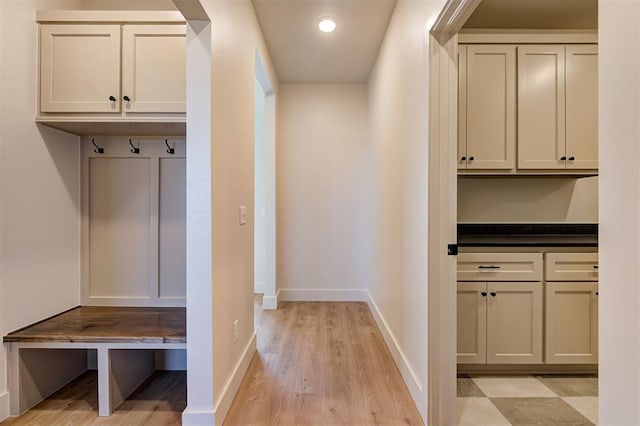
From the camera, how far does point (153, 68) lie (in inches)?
76.0

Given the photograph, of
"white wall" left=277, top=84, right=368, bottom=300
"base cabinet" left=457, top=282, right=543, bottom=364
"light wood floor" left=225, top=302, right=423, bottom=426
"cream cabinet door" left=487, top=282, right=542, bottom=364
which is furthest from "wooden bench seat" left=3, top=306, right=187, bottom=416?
"white wall" left=277, top=84, right=368, bottom=300

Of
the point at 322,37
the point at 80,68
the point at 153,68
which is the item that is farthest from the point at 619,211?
the point at 322,37

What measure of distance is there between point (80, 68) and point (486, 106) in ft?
8.62

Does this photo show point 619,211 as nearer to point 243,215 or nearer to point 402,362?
point 402,362

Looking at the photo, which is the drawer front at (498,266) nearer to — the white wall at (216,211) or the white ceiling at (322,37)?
the white wall at (216,211)

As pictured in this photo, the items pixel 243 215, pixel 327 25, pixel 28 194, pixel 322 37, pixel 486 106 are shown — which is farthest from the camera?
pixel 322 37

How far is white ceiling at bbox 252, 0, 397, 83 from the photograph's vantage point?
8.41 feet

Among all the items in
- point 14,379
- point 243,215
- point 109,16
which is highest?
point 109,16

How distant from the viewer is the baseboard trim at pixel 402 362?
6.04ft

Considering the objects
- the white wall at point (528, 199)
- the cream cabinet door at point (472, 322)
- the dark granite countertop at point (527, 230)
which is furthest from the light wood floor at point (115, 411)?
the white wall at point (528, 199)

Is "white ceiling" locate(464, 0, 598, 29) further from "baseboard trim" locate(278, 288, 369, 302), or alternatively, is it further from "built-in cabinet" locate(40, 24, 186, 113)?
"baseboard trim" locate(278, 288, 369, 302)

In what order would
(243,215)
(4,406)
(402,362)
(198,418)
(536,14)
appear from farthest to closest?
(536,14) < (243,215) < (402,362) < (4,406) < (198,418)

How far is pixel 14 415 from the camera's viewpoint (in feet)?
5.83

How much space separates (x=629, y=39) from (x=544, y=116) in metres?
2.05
